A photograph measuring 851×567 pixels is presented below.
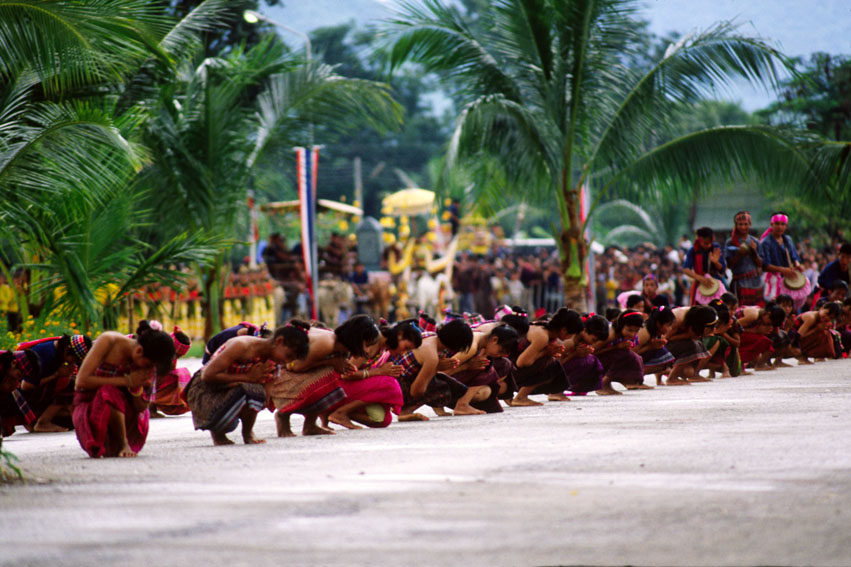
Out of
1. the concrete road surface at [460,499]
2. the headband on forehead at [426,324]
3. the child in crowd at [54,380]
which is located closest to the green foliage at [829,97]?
the headband on forehead at [426,324]

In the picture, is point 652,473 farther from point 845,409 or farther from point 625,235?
point 625,235

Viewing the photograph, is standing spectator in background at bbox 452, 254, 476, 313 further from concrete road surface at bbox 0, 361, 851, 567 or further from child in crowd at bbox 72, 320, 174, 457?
child in crowd at bbox 72, 320, 174, 457

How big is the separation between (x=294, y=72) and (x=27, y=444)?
9.89 metres

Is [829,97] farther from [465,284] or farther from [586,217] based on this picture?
[586,217]

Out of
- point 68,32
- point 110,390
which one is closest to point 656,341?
point 110,390

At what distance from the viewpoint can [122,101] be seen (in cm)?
1385

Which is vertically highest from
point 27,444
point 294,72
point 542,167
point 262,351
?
point 294,72

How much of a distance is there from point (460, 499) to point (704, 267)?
894cm

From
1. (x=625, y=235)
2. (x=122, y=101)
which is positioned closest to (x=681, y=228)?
(x=625, y=235)

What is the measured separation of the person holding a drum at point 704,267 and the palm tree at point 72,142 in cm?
528

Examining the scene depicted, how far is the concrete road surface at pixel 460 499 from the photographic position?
399 cm

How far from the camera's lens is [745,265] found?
14.0 meters

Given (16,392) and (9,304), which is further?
(9,304)

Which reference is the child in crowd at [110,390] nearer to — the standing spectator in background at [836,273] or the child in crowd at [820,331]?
the child in crowd at [820,331]
